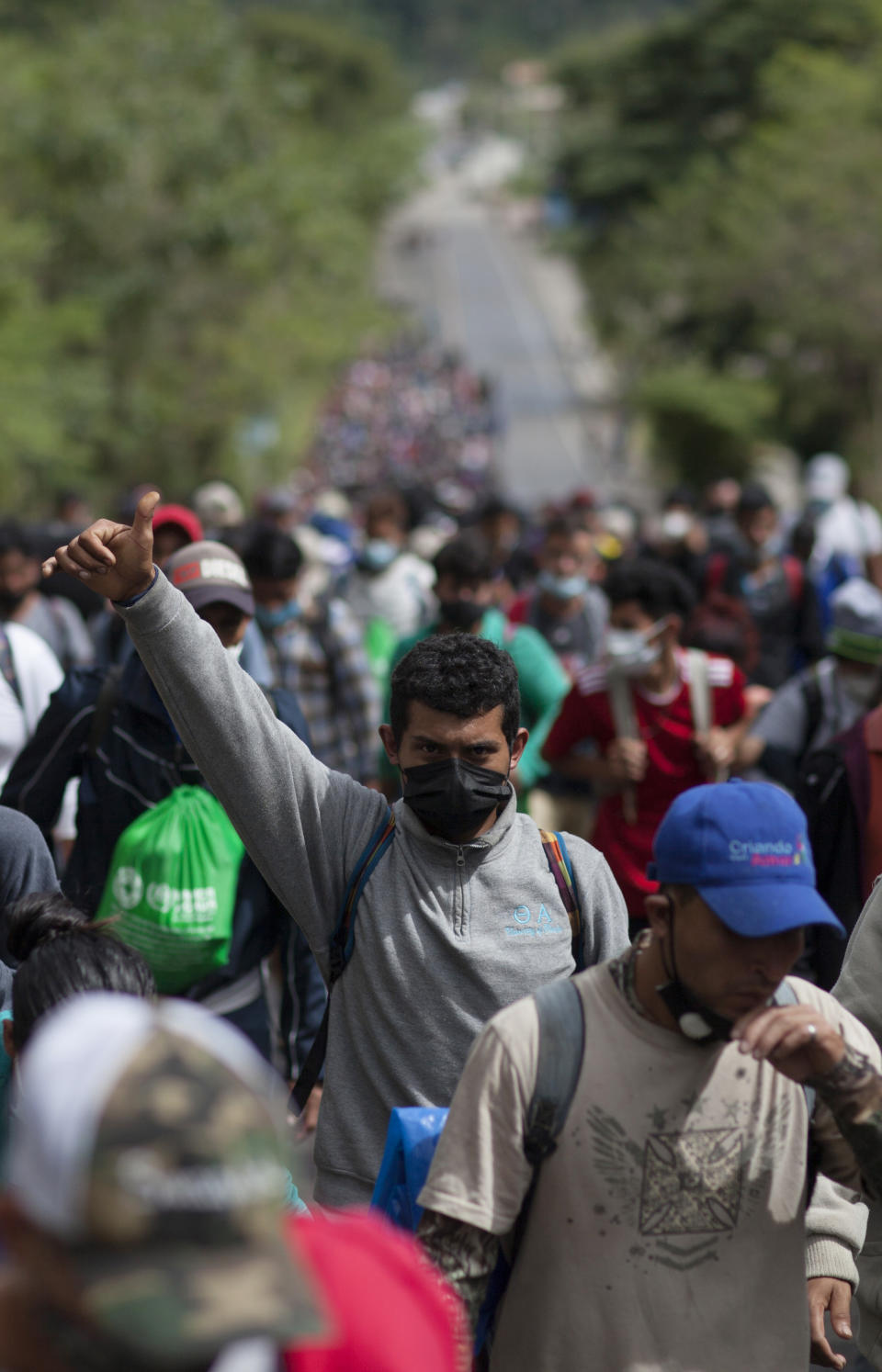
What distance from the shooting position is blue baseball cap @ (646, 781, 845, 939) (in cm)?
232

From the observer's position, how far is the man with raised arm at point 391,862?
116 inches

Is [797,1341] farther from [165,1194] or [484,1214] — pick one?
[165,1194]

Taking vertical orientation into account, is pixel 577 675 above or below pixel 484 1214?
below

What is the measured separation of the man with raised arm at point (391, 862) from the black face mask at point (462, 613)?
9.57 ft

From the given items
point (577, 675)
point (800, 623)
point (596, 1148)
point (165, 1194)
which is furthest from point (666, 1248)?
point (800, 623)

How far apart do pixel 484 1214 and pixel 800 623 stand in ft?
23.3

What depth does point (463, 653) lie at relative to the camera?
319 centimetres

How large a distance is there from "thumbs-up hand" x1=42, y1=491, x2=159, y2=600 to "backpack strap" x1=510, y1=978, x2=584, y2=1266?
3.18 ft

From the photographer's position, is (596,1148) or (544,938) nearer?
(596,1148)

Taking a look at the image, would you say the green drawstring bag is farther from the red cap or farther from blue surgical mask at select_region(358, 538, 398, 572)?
blue surgical mask at select_region(358, 538, 398, 572)

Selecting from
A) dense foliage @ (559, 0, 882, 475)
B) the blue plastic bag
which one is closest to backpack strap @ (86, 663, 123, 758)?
the blue plastic bag

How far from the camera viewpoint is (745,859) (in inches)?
92.4

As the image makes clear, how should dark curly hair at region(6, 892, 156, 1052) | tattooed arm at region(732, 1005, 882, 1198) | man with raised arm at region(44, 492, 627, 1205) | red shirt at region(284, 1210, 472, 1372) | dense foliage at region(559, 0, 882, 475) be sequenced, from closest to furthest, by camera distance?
red shirt at region(284, 1210, 472, 1372) → tattooed arm at region(732, 1005, 882, 1198) → dark curly hair at region(6, 892, 156, 1052) → man with raised arm at region(44, 492, 627, 1205) → dense foliage at region(559, 0, 882, 475)

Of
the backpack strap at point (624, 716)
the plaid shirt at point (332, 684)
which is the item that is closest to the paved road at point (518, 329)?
the plaid shirt at point (332, 684)
